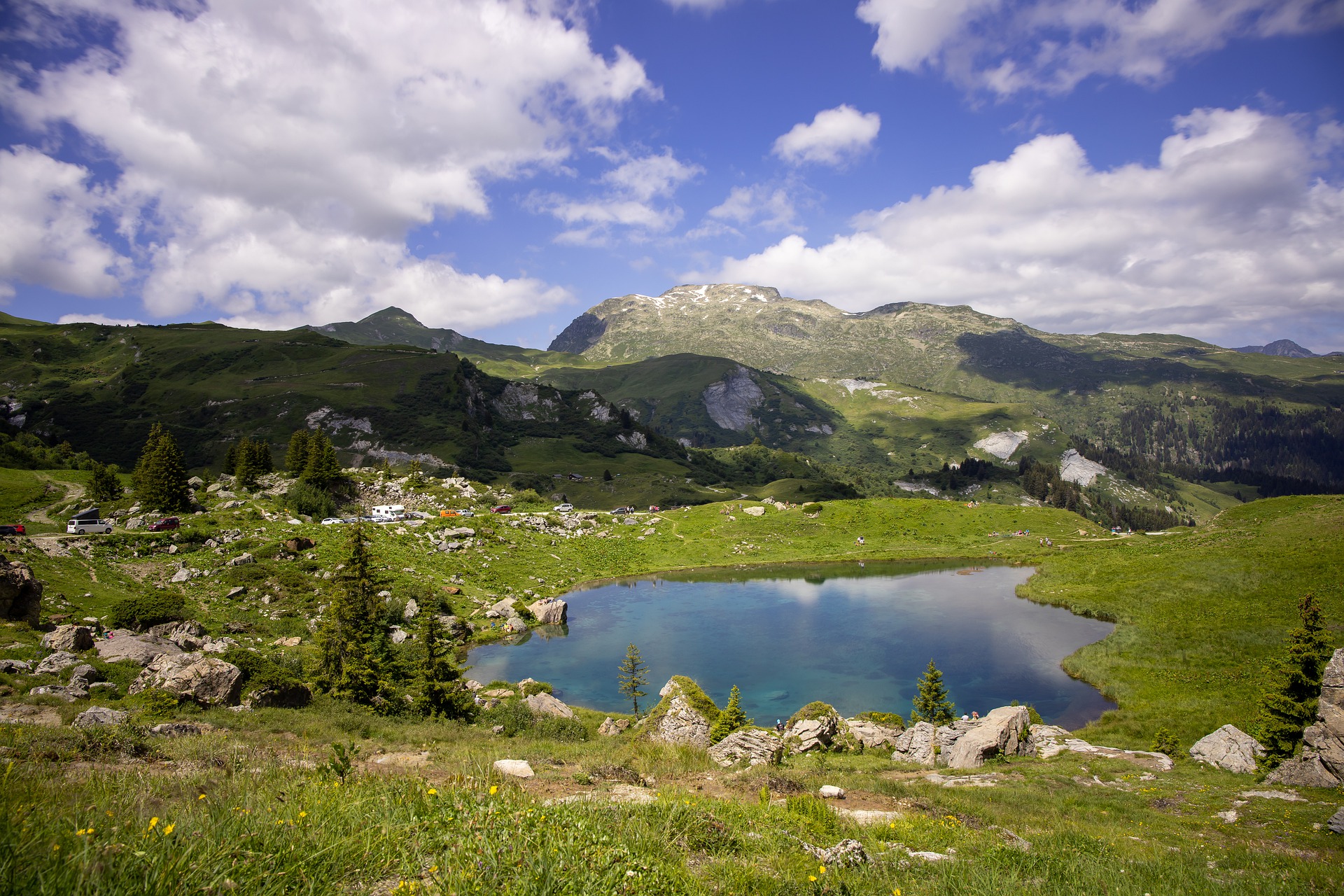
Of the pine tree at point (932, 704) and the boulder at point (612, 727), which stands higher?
the boulder at point (612, 727)

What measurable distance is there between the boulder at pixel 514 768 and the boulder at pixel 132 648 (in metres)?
16.4

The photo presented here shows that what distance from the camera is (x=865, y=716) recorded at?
2942 cm

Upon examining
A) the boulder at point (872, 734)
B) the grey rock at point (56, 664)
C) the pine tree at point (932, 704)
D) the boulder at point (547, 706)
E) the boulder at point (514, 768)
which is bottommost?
the pine tree at point (932, 704)

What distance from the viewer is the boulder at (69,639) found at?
64.7 ft

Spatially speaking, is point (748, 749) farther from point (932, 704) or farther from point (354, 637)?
point (354, 637)

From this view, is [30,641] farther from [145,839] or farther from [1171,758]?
[1171,758]

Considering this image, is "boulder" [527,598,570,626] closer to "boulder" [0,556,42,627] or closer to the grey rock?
"boulder" [0,556,42,627]

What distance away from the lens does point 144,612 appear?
26406 millimetres

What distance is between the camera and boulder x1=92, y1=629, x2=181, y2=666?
65.5ft

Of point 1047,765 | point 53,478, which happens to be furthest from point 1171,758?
point 53,478

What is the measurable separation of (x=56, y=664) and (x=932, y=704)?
3620 cm

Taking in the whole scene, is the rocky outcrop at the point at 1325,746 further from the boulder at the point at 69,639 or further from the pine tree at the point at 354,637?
the boulder at the point at 69,639

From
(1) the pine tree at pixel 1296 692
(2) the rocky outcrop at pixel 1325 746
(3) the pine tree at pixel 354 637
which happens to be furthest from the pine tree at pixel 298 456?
(1) the pine tree at pixel 1296 692

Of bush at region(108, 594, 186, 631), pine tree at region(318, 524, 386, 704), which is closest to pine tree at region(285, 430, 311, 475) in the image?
bush at region(108, 594, 186, 631)
